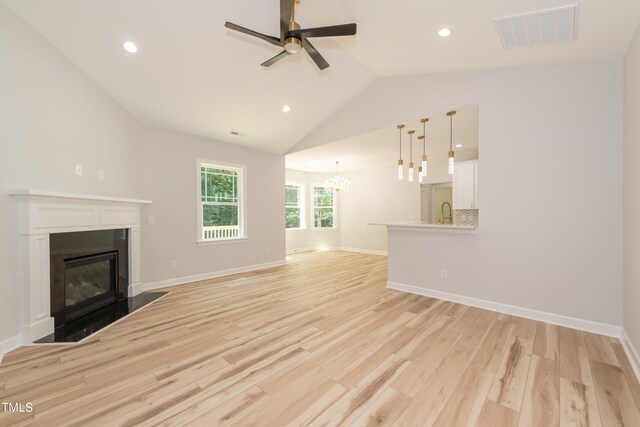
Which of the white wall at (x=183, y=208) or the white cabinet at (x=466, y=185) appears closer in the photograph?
the white cabinet at (x=466, y=185)

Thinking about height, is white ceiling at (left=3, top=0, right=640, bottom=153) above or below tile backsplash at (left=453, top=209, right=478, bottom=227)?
above

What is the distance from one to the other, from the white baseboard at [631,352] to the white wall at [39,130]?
540 centimetres

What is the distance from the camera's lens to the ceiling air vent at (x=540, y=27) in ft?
7.11

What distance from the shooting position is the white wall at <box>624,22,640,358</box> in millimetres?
2170

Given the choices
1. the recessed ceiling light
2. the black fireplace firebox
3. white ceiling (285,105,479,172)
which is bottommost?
the black fireplace firebox

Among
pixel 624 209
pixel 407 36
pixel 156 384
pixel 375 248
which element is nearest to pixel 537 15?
pixel 407 36

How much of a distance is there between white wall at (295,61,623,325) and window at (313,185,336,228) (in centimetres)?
571

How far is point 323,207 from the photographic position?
941 cm

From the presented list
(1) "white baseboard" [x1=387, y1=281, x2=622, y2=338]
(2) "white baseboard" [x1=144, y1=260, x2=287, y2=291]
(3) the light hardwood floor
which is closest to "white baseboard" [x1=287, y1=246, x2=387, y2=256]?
(2) "white baseboard" [x1=144, y1=260, x2=287, y2=291]

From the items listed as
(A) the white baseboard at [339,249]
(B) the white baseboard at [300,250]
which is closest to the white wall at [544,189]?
(A) the white baseboard at [339,249]

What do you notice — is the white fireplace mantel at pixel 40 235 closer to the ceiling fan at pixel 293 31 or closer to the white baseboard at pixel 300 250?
the ceiling fan at pixel 293 31

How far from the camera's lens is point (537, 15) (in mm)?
2209

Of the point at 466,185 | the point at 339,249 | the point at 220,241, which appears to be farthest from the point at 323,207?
the point at 466,185

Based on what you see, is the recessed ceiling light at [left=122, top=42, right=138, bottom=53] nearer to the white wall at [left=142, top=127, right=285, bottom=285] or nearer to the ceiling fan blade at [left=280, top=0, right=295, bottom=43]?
the white wall at [left=142, top=127, right=285, bottom=285]
